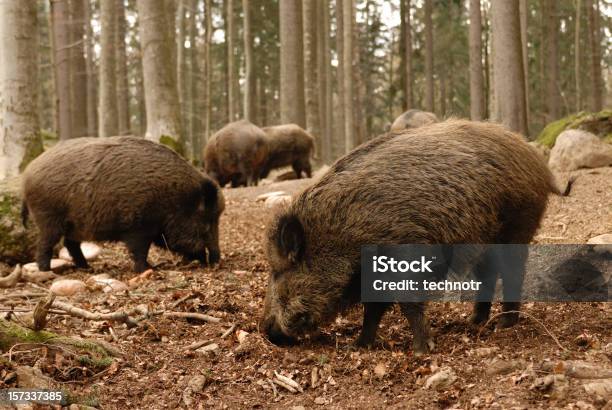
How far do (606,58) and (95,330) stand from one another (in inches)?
1501

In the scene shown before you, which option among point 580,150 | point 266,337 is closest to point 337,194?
point 266,337

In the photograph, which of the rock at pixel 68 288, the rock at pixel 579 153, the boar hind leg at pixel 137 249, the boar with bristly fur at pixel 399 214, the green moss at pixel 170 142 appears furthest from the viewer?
the green moss at pixel 170 142

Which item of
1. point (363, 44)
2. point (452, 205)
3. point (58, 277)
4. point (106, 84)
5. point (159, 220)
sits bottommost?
point (58, 277)

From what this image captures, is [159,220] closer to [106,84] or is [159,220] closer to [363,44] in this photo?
[106,84]

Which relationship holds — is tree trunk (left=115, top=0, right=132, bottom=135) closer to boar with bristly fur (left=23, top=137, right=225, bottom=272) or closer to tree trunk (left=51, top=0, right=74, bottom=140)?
tree trunk (left=51, top=0, right=74, bottom=140)

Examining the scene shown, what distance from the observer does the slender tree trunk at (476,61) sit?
18047 mm

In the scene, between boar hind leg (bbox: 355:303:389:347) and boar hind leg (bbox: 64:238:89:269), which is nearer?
boar hind leg (bbox: 355:303:389:347)

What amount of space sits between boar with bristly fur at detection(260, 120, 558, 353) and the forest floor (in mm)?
260

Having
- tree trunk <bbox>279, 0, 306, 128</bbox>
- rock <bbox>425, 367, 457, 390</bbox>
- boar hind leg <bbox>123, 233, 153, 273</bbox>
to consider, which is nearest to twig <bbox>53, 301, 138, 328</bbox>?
rock <bbox>425, 367, 457, 390</bbox>

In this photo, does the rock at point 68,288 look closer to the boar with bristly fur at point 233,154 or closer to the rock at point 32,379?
the rock at point 32,379

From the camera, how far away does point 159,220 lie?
7.48 meters

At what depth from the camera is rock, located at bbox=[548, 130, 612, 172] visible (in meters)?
11.3

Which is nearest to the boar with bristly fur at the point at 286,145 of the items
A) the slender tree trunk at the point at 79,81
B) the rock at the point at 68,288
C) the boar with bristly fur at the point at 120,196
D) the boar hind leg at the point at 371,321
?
the slender tree trunk at the point at 79,81

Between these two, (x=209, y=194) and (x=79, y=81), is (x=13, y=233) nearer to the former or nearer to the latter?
(x=209, y=194)
